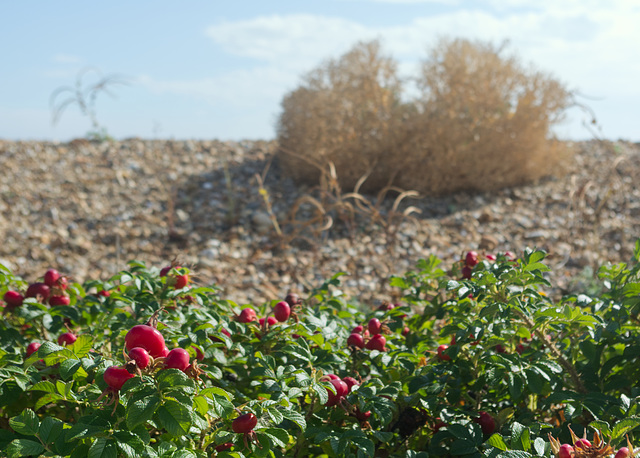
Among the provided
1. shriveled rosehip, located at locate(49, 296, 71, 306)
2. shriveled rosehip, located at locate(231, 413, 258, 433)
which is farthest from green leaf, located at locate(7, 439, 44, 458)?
shriveled rosehip, located at locate(49, 296, 71, 306)

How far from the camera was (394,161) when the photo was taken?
5770 millimetres

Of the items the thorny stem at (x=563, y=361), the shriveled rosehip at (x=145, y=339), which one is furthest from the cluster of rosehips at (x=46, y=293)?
the thorny stem at (x=563, y=361)

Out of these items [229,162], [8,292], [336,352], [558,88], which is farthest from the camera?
[229,162]

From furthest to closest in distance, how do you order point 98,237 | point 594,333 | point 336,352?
1. point 98,237
2. point 336,352
3. point 594,333

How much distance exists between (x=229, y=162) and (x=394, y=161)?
2.31m

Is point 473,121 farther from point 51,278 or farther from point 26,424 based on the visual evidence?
point 26,424

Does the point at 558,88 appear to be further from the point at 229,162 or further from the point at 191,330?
the point at 191,330

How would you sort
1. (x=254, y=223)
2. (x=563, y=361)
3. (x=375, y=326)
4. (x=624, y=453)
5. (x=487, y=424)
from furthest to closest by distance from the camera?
(x=254, y=223), (x=375, y=326), (x=563, y=361), (x=487, y=424), (x=624, y=453)

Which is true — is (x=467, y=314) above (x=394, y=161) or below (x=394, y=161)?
below

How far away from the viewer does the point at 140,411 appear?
3.52ft

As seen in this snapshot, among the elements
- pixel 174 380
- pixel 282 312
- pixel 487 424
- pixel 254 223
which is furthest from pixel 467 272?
pixel 254 223

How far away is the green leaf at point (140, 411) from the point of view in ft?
3.50

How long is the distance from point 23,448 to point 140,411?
0.98 ft

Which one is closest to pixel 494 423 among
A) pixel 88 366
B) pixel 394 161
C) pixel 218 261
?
pixel 88 366
